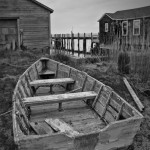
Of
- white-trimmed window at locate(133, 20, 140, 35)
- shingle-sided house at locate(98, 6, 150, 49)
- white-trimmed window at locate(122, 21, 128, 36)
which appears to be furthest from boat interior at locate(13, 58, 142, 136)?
white-trimmed window at locate(122, 21, 128, 36)

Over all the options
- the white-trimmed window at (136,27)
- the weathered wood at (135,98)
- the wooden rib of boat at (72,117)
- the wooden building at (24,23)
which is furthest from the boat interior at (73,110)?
the white-trimmed window at (136,27)

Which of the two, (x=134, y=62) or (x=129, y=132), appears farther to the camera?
(x=134, y=62)

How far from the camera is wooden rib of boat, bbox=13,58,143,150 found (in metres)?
3.40

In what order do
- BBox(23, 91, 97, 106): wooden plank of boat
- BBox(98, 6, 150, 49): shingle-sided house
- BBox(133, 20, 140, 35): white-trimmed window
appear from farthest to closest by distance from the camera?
BBox(133, 20, 140, 35): white-trimmed window < BBox(98, 6, 150, 49): shingle-sided house < BBox(23, 91, 97, 106): wooden plank of boat

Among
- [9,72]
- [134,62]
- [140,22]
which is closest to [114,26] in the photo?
[140,22]

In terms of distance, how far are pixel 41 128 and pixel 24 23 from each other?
14324 millimetres

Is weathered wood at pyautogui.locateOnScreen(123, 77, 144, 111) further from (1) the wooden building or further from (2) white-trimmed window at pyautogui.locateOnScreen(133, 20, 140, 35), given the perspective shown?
(2) white-trimmed window at pyautogui.locateOnScreen(133, 20, 140, 35)

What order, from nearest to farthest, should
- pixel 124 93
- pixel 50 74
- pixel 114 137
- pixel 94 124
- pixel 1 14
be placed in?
pixel 114 137 → pixel 94 124 → pixel 124 93 → pixel 50 74 → pixel 1 14

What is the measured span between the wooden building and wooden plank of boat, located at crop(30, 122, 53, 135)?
1322 cm

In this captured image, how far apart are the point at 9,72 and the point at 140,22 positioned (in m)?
16.8

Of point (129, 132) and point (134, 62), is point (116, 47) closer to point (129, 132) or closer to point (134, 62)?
point (134, 62)

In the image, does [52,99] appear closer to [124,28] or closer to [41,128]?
[41,128]

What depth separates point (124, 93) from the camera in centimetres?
811

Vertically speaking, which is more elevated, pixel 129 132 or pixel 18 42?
pixel 18 42
